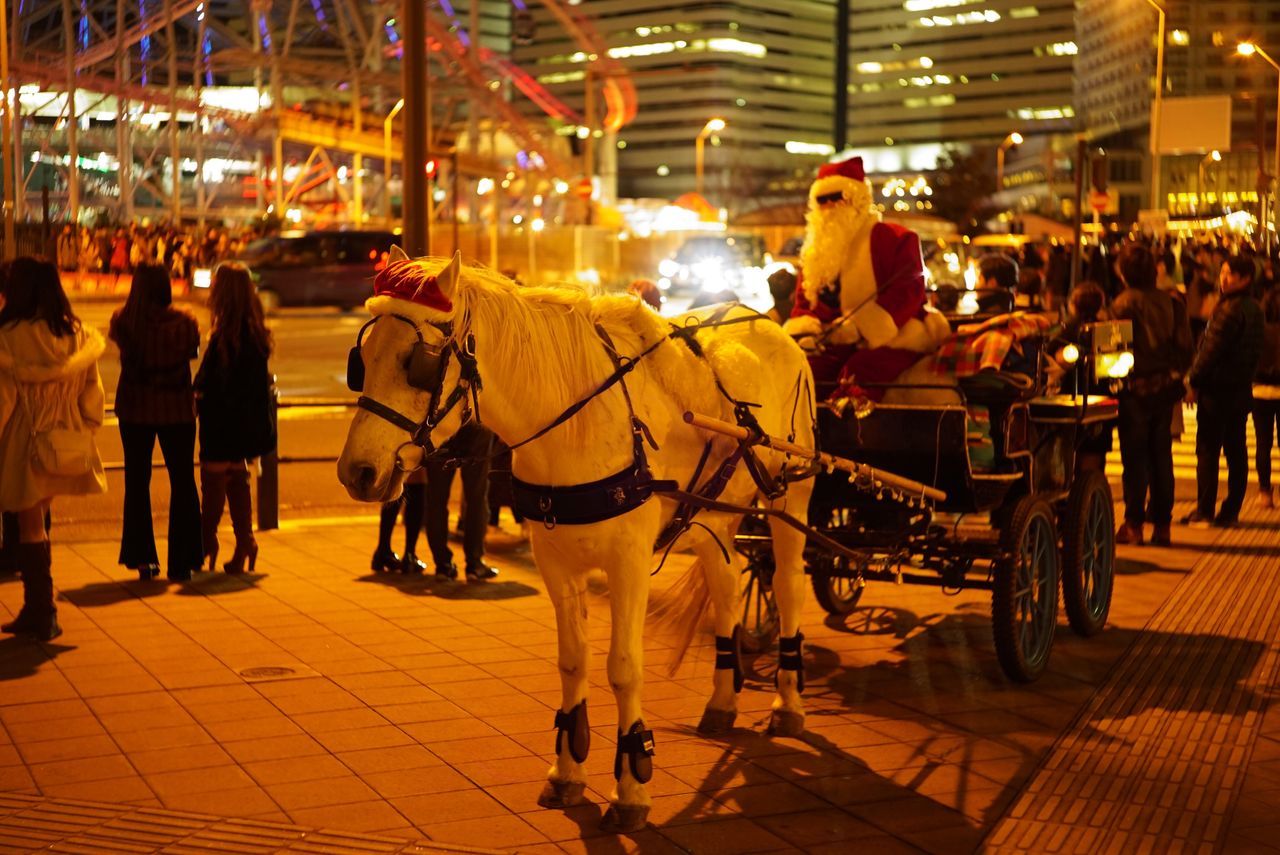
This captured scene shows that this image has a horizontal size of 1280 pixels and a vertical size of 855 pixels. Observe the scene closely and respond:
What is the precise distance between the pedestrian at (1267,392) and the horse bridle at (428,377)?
29.9 feet

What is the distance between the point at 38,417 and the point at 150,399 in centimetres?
134

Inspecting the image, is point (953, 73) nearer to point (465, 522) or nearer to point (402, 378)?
point (465, 522)

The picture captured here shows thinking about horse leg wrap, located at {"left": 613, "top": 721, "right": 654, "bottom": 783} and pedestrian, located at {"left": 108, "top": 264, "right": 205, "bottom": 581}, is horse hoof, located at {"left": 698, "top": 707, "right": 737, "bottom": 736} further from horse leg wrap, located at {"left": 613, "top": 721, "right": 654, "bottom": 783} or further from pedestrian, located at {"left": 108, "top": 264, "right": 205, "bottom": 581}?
pedestrian, located at {"left": 108, "top": 264, "right": 205, "bottom": 581}

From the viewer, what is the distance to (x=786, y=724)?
6.64m

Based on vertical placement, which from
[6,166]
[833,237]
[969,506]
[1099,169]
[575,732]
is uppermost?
[1099,169]

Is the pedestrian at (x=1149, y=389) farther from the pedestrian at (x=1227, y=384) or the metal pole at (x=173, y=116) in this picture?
the metal pole at (x=173, y=116)

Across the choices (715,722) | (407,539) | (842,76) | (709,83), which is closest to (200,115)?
(407,539)

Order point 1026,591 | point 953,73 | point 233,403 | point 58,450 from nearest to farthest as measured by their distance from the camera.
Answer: point 1026,591, point 58,450, point 233,403, point 953,73

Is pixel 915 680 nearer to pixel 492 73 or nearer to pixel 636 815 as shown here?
pixel 636 815

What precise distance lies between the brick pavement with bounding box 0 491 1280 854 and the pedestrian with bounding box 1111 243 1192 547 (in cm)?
167

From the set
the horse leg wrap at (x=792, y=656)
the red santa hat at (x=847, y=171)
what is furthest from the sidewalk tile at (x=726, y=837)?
the red santa hat at (x=847, y=171)

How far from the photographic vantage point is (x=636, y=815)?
5340 mm

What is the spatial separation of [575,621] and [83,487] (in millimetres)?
3972

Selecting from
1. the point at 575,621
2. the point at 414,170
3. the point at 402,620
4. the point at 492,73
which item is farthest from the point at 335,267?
the point at 492,73
